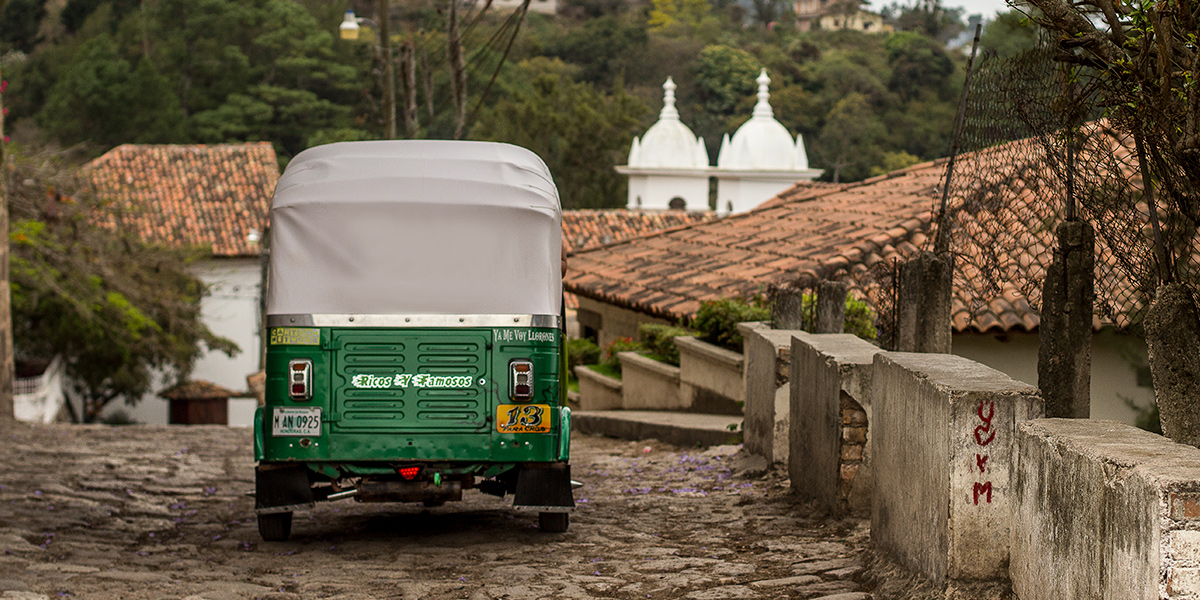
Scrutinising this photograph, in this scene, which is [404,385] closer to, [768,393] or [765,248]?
[768,393]

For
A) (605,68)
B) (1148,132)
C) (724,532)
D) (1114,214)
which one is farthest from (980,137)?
(605,68)

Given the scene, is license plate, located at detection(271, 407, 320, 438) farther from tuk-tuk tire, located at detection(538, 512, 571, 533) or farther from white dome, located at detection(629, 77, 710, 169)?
white dome, located at detection(629, 77, 710, 169)

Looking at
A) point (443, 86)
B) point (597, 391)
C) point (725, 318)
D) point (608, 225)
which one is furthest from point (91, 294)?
point (443, 86)

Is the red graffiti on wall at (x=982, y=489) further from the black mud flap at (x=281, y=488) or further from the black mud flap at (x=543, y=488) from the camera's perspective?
the black mud flap at (x=281, y=488)

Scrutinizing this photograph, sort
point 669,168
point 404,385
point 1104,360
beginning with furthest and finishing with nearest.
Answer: point 669,168, point 1104,360, point 404,385

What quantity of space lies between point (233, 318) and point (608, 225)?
12.5 meters

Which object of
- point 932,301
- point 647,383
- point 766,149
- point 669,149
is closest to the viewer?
point 932,301

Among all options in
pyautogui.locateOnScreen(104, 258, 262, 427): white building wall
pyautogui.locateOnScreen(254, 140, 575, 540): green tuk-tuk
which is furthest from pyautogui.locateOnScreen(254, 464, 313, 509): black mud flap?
pyautogui.locateOnScreen(104, 258, 262, 427): white building wall

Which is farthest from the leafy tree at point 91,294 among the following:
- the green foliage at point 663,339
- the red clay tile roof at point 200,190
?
the green foliage at point 663,339

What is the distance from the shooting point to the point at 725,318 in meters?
14.2

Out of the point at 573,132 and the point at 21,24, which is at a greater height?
the point at 21,24

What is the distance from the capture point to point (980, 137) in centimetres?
697

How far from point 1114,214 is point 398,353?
413 cm

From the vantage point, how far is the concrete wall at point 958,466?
5129 millimetres
